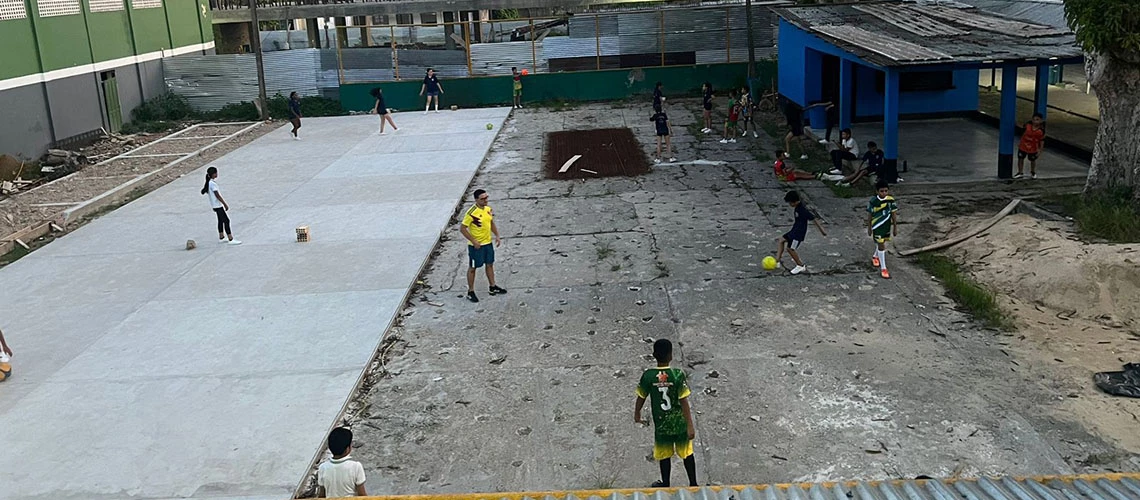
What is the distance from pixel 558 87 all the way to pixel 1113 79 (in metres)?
20.1

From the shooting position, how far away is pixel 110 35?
90.2 ft

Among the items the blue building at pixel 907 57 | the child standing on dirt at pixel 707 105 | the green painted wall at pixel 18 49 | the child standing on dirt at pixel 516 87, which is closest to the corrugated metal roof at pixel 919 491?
the blue building at pixel 907 57

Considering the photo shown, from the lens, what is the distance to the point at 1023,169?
1672 centimetres

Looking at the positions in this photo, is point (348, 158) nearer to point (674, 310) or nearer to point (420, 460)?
point (674, 310)

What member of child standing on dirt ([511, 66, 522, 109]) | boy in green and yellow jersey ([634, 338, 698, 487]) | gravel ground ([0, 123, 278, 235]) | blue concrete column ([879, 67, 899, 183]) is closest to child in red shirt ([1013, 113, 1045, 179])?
blue concrete column ([879, 67, 899, 183])

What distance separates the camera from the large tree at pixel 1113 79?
1243 cm

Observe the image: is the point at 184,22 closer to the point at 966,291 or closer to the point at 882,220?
the point at 882,220

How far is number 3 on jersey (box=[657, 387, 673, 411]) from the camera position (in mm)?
6539

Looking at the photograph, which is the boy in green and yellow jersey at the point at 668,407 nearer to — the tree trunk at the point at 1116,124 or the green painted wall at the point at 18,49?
the tree trunk at the point at 1116,124

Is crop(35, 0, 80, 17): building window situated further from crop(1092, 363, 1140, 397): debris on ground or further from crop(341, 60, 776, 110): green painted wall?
crop(1092, 363, 1140, 397): debris on ground

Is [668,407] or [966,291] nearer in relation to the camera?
[668,407]

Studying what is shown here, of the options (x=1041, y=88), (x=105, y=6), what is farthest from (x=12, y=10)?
(x=1041, y=88)

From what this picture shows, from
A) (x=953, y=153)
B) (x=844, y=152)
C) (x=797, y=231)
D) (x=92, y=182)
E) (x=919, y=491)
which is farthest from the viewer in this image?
(x=92, y=182)

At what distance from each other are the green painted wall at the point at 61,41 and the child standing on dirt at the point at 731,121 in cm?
1760
